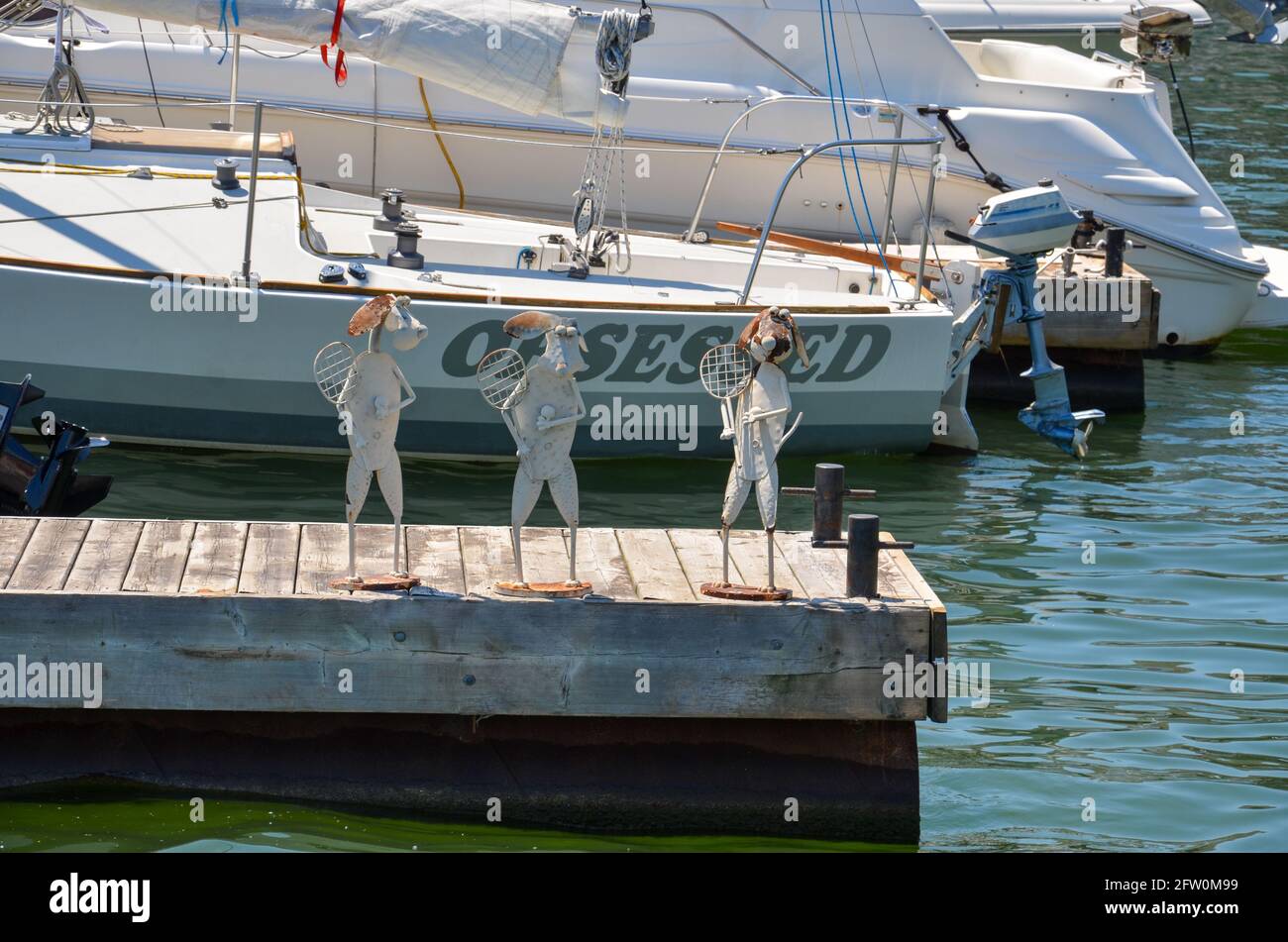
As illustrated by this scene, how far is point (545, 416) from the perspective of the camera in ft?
19.6

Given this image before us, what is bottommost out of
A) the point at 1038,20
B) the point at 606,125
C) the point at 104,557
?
Result: the point at 104,557

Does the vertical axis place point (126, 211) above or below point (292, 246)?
above

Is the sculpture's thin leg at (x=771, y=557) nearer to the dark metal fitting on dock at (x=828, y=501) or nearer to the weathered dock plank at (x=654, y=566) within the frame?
the weathered dock plank at (x=654, y=566)

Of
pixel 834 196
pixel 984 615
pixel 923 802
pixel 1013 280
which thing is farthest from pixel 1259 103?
pixel 923 802

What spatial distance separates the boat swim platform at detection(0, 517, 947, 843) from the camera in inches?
235

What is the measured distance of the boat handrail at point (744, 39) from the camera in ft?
46.3

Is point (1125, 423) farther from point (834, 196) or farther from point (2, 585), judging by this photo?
point (2, 585)

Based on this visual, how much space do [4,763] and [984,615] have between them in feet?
15.4

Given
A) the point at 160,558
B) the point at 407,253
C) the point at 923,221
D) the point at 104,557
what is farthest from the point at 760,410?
the point at 923,221

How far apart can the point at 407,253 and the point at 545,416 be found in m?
4.64

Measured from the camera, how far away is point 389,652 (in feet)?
19.7

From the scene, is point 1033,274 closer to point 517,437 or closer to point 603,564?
point 603,564

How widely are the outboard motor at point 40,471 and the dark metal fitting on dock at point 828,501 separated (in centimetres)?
373

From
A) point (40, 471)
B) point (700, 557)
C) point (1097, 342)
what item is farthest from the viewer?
point (1097, 342)
